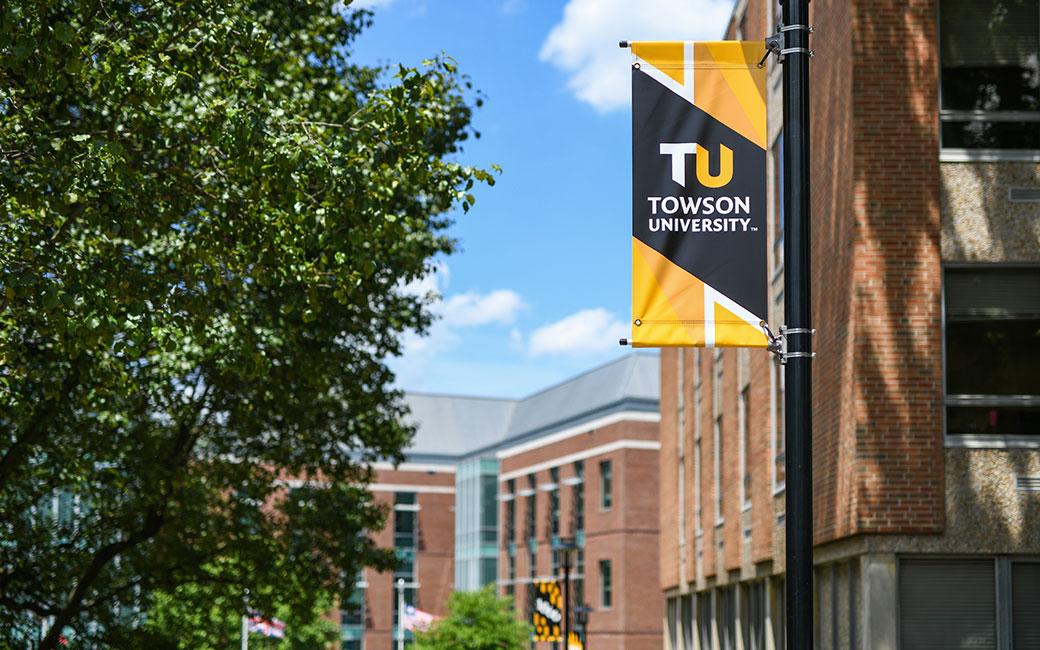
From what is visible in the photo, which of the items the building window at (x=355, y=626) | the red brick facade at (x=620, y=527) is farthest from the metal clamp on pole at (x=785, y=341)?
the building window at (x=355, y=626)

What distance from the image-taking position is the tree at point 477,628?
58.2 meters

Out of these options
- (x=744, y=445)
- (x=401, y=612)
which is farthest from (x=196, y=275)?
(x=401, y=612)

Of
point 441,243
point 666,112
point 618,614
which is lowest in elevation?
point 618,614

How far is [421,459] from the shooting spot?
290ft

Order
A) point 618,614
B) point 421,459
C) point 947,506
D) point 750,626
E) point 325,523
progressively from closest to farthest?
point 947,506 → point 325,523 → point 750,626 → point 618,614 → point 421,459

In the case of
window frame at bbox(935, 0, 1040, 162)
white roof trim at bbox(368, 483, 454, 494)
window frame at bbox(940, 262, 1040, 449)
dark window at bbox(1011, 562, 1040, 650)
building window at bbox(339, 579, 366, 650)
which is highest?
window frame at bbox(935, 0, 1040, 162)

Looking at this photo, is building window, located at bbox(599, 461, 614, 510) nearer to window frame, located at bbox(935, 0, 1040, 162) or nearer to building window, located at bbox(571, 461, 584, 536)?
building window, located at bbox(571, 461, 584, 536)

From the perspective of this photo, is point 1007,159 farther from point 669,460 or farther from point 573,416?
point 573,416

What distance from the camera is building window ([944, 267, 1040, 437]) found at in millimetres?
16031

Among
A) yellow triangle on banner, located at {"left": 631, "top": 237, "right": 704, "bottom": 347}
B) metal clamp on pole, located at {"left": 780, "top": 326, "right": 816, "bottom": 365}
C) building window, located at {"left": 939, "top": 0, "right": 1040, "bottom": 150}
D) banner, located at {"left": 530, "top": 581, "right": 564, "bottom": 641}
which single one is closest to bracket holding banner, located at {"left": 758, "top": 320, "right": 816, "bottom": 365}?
metal clamp on pole, located at {"left": 780, "top": 326, "right": 816, "bottom": 365}

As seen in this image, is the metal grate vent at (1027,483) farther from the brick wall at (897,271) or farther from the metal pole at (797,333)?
the metal pole at (797,333)

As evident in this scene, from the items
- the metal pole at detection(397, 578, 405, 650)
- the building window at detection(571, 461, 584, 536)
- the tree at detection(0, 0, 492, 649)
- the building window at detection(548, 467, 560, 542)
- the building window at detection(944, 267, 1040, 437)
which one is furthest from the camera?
the metal pole at detection(397, 578, 405, 650)

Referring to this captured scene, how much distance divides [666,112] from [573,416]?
60.8 meters

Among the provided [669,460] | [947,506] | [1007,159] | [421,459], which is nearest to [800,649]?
[947,506]
